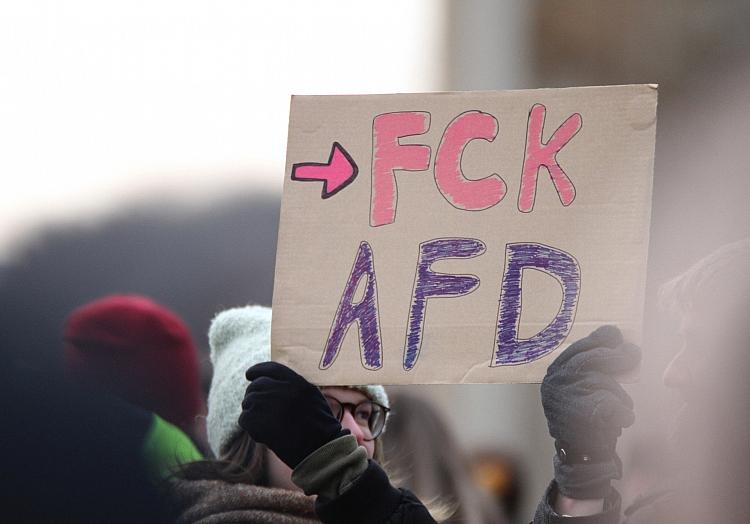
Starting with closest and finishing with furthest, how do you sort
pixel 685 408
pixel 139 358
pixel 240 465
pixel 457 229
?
pixel 685 408
pixel 457 229
pixel 240 465
pixel 139 358

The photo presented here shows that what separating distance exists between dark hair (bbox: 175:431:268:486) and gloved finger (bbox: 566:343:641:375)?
0.68 meters

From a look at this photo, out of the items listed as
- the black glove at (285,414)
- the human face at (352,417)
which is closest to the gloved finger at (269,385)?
the black glove at (285,414)

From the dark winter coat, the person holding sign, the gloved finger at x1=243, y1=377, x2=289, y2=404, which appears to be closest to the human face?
the dark winter coat

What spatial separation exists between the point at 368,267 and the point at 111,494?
2.04 ft

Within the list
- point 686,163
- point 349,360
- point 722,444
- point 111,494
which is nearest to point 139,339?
point 111,494

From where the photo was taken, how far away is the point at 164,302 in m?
4.18

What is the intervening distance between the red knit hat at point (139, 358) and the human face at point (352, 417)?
2.61 feet

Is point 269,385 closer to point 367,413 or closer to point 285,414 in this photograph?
point 285,414

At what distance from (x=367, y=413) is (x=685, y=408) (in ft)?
2.02

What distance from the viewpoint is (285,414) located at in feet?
5.02

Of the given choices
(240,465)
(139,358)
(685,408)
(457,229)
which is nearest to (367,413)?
(240,465)

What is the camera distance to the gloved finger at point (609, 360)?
1426 mm

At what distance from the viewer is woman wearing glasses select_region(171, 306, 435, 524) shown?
5.04 ft

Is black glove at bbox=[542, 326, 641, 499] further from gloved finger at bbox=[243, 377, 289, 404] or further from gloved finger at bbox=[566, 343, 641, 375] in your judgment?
gloved finger at bbox=[243, 377, 289, 404]
